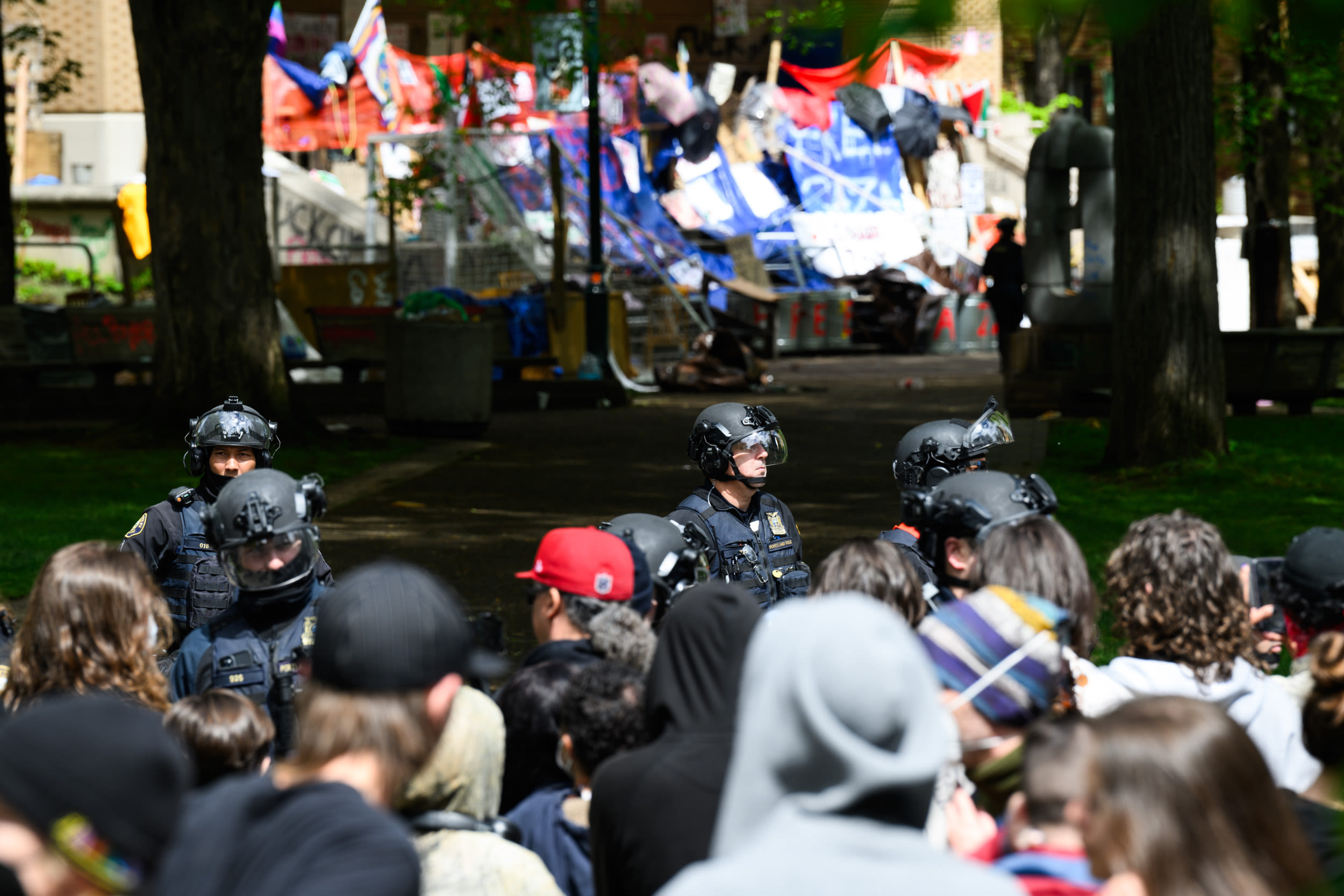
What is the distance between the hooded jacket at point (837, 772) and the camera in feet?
6.33

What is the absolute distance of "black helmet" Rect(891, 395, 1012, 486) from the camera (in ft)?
19.4

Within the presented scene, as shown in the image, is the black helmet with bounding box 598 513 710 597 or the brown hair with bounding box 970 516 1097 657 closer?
the brown hair with bounding box 970 516 1097 657

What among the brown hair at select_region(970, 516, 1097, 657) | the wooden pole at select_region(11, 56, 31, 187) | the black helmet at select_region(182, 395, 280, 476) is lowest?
the brown hair at select_region(970, 516, 1097, 657)

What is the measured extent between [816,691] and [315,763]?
37.2 inches

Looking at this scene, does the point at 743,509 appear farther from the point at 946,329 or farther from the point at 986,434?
the point at 946,329

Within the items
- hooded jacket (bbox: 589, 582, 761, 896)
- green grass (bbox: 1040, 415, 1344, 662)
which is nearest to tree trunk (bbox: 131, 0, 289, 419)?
green grass (bbox: 1040, 415, 1344, 662)

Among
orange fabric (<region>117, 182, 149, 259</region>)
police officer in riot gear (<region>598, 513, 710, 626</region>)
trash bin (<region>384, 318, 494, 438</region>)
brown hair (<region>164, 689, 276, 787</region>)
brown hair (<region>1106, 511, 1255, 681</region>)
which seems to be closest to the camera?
brown hair (<region>164, 689, 276, 787</region>)

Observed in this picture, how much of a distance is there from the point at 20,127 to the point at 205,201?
67.9 ft

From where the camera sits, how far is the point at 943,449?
593cm

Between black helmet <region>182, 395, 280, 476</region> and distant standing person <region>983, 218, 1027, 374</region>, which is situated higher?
distant standing person <region>983, 218, 1027, 374</region>

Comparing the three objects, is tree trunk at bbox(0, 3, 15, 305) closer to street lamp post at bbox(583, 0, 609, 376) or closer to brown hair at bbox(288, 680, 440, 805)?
street lamp post at bbox(583, 0, 609, 376)

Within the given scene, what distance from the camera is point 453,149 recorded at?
24.0 metres

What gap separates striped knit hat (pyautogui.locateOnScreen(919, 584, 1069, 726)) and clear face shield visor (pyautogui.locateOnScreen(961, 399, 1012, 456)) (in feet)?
A: 9.44

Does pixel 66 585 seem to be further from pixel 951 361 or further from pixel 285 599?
pixel 951 361
